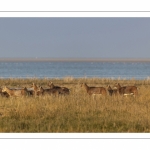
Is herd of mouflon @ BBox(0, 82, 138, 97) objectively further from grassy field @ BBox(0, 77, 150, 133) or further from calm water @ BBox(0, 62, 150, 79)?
calm water @ BBox(0, 62, 150, 79)

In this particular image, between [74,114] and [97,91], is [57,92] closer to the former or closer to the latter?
[97,91]

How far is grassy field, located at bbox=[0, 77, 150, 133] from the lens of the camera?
11062 mm

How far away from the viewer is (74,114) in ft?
42.3

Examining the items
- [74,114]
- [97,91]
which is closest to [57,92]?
[97,91]

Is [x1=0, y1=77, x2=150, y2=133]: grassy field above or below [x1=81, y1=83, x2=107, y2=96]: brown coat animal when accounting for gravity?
below

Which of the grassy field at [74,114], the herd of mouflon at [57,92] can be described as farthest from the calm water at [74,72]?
the grassy field at [74,114]

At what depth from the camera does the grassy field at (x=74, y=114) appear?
36.3 feet

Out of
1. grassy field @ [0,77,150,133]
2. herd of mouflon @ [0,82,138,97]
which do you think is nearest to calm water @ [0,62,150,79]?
herd of mouflon @ [0,82,138,97]

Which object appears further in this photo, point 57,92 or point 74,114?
point 57,92

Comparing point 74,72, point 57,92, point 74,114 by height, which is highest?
point 74,72

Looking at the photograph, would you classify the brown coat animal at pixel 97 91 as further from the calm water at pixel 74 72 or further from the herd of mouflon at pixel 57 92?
the calm water at pixel 74 72
